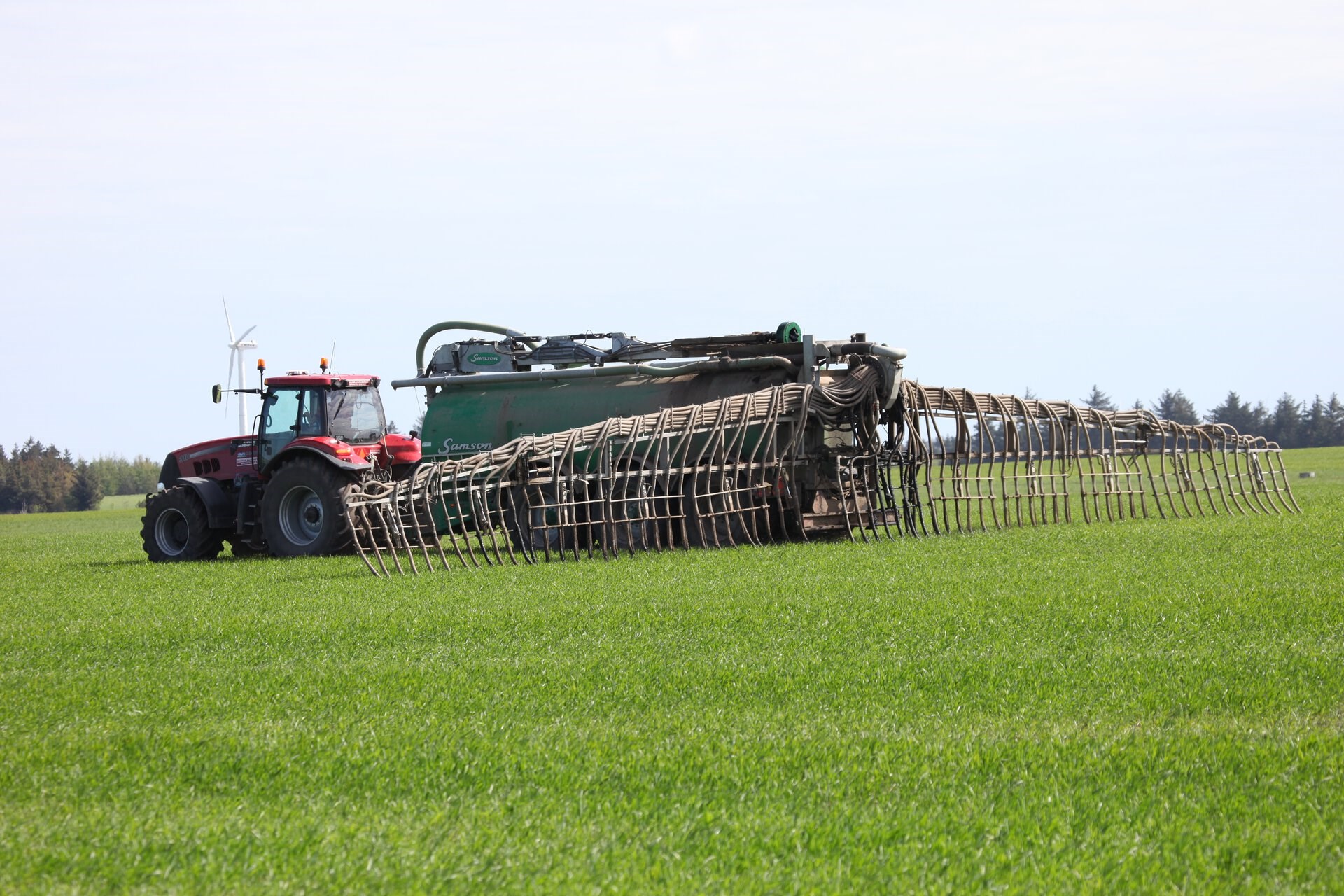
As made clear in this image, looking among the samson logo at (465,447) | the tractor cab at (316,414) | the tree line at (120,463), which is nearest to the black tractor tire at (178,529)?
the tractor cab at (316,414)

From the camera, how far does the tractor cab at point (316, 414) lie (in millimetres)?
18141

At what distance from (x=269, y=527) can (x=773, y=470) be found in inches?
258

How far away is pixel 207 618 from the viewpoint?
11.3 meters

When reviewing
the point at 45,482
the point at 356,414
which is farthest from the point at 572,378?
the point at 45,482

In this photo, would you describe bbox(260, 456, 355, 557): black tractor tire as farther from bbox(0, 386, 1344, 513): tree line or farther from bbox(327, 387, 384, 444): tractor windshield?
bbox(0, 386, 1344, 513): tree line

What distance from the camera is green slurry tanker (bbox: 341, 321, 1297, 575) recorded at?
16.2 meters

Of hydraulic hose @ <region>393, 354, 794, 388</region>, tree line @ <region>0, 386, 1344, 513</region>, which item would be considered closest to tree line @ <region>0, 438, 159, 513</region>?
tree line @ <region>0, 386, 1344, 513</region>

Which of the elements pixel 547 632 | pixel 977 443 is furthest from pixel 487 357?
pixel 547 632

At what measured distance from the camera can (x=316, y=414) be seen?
59.5 ft

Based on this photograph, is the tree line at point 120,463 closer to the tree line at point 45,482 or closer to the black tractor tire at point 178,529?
the tree line at point 45,482

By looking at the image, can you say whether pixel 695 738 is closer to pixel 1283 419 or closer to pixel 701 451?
pixel 701 451

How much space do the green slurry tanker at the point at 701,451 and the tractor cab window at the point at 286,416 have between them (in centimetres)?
62

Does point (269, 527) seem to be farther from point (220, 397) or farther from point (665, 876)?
point (665, 876)

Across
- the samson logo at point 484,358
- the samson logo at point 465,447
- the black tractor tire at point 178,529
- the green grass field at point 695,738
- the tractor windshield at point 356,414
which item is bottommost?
the green grass field at point 695,738
